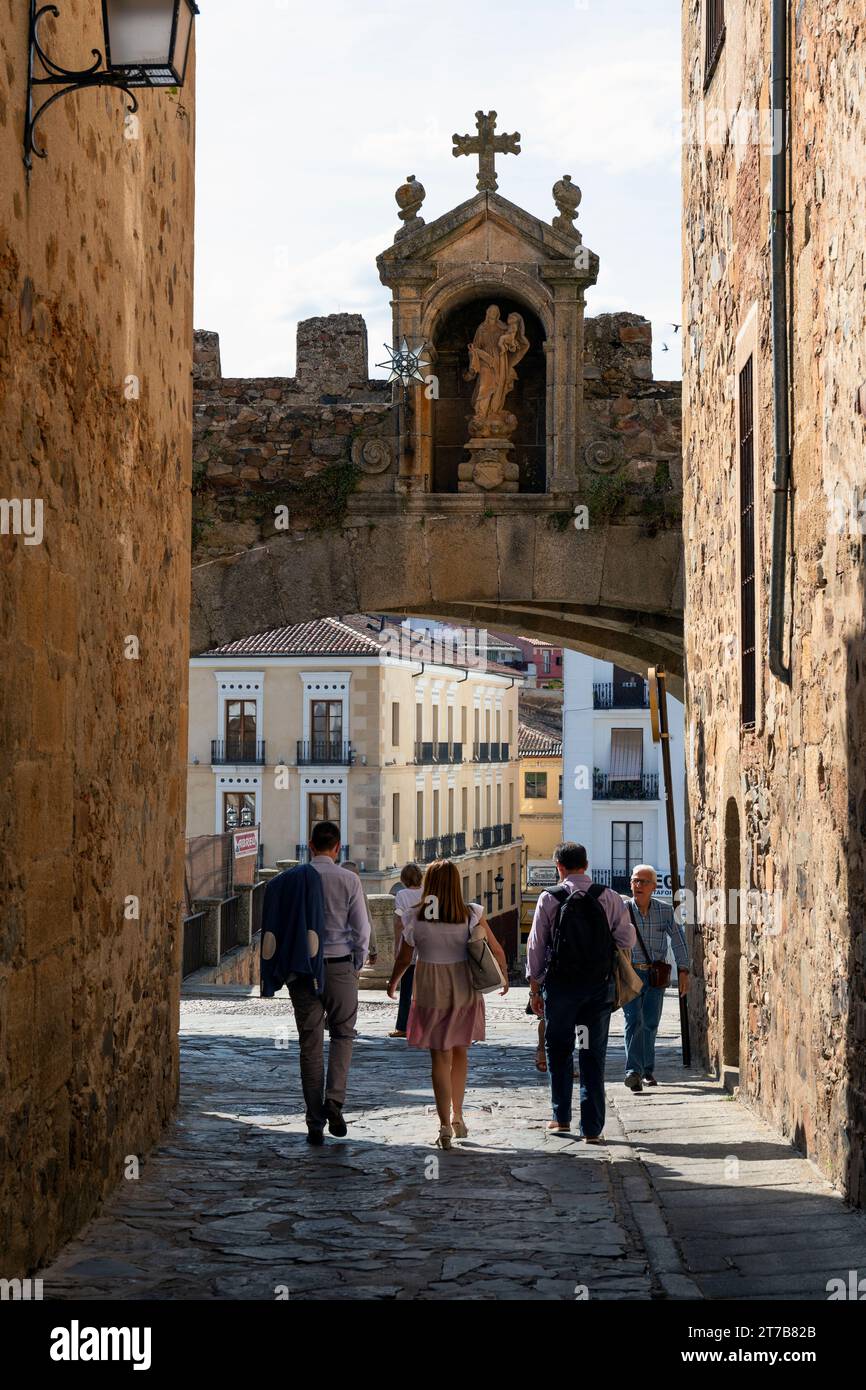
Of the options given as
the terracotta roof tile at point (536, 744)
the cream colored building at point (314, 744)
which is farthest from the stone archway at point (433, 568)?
the terracotta roof tile at point (536, 744)

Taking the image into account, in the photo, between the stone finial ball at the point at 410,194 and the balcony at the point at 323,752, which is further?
the balcony at the point at 323,752

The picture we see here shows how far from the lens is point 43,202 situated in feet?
16.8

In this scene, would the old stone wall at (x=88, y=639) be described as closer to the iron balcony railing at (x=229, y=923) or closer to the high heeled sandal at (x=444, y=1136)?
the high heeled sandal at (x=444, y=1136)

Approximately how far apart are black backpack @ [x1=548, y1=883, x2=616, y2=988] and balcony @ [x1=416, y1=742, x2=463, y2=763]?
3580 cm

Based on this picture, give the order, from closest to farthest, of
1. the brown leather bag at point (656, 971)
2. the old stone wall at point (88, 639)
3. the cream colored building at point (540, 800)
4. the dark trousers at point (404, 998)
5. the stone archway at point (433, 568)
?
the old stone wall at point (88, 639), the brown leather bag at point (656, 971), the dark trousers at point (404, 998), the stone archway at point (433, 568), the cream colored building at point (540, 800)

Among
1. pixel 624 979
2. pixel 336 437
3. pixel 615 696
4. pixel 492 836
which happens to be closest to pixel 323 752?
pixel 615 696

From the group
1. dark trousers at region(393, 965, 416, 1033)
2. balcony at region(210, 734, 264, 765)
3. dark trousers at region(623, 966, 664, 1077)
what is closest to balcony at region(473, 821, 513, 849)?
balcony at region(210, 734, 264, 765)

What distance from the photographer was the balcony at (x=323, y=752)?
4069 cm

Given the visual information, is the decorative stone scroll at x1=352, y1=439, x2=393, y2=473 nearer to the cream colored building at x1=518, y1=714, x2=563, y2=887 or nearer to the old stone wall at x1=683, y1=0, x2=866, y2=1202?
the old stone wall at x1=683, y1=0, x2=866, y2=1202

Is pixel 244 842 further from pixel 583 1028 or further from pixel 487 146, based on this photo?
pixel 583 1028

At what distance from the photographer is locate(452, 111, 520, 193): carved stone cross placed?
47.0ft

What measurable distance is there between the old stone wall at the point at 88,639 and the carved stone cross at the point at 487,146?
649 centimetres

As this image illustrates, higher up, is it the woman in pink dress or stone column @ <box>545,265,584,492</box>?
stone column @ <box>545,265,584,492</box>

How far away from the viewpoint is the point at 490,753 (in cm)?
5072
